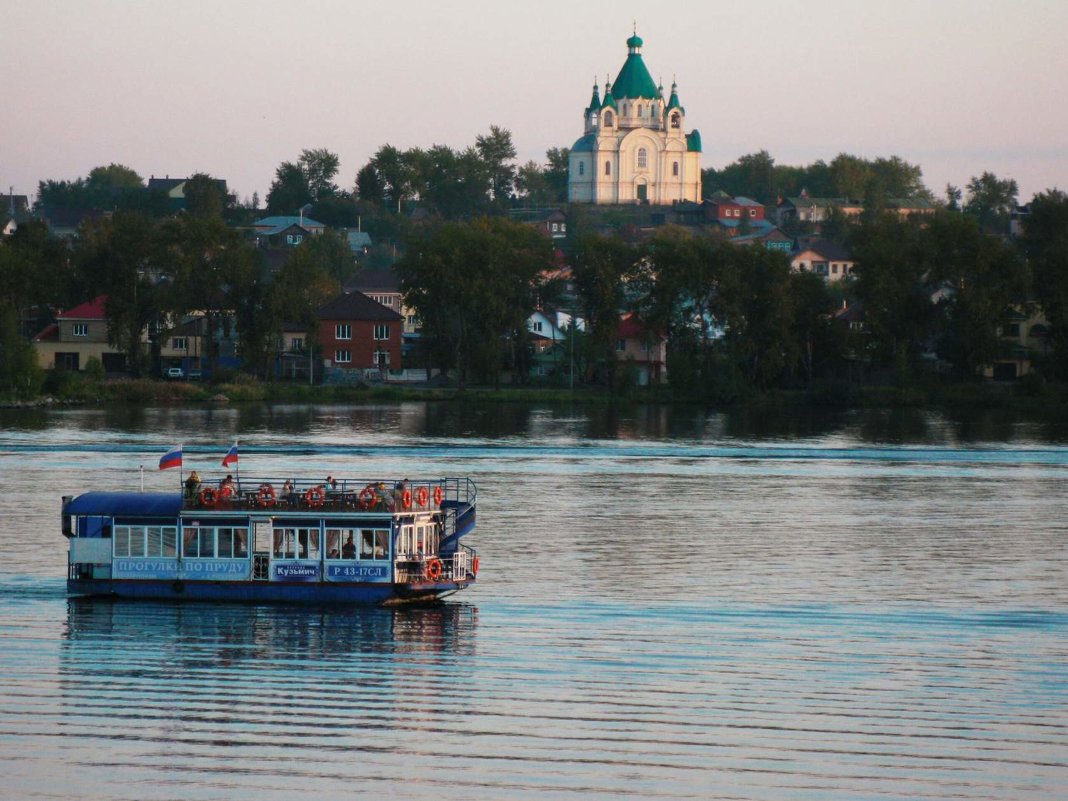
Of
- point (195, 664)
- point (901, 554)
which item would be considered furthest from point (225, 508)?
point (901, 554)

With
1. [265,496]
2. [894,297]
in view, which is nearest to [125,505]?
[265,496]

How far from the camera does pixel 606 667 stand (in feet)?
102

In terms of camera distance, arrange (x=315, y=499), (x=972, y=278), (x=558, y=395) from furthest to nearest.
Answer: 1. (x=558, y=395)
2. (x=972, y=278)
3. (x=315, y=499)

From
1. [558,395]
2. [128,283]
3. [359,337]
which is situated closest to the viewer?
[558,395]

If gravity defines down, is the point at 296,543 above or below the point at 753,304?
below

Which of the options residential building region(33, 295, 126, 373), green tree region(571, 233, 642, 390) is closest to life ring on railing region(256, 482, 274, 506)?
green tree region(571, 233, 642, 390)

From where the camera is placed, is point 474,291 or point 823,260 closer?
point 474,291

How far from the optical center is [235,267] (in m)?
113

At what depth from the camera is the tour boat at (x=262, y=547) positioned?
1448 inches

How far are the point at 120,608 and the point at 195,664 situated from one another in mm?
5932

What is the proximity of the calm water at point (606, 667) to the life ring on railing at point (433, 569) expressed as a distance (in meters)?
0.72

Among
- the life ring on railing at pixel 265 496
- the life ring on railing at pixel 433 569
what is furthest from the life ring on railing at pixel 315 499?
the life ring on railing at pixel 433 569

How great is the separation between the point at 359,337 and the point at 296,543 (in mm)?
87232

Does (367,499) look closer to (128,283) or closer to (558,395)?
(558,395)
